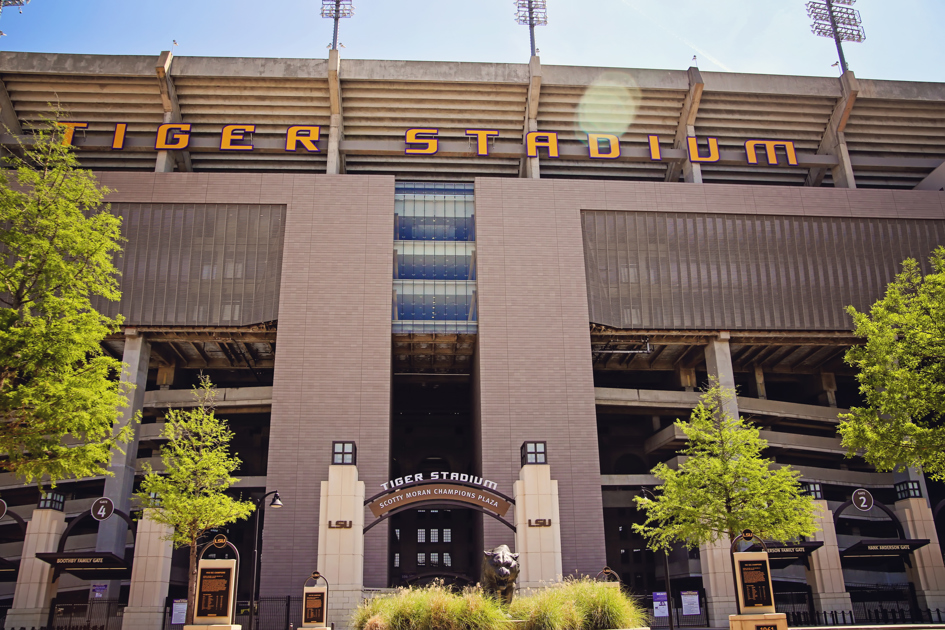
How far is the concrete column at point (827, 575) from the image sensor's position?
1542 inches

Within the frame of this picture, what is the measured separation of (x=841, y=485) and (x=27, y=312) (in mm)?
55996

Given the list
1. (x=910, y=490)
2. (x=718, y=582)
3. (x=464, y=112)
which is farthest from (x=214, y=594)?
(x=464, y=112)

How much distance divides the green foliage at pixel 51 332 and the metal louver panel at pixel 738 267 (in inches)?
1311

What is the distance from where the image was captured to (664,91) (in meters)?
54.1

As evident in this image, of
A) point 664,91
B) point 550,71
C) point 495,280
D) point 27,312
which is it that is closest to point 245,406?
point 495,280

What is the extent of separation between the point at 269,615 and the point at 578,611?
24425mm

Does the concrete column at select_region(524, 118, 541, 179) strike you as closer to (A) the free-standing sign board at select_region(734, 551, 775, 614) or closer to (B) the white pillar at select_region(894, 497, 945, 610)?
(B) the white pillar at select_region(894, 497, 945, 610)

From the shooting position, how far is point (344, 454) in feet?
114

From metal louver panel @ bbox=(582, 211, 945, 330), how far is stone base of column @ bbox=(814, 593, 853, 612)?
1799 centimetres

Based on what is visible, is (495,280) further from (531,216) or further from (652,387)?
(652,387)

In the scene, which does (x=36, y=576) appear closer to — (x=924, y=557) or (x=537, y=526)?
(x=537, y=526)

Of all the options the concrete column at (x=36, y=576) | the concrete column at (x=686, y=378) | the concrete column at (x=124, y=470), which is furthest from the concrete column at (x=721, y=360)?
the concrete column at (x=36, y=576)

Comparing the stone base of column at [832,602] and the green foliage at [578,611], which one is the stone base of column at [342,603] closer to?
the green foliage at [578,611]

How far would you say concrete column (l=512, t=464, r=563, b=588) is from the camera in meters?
31.2
